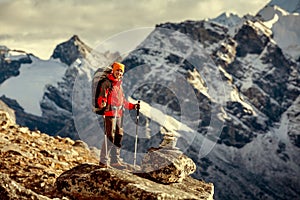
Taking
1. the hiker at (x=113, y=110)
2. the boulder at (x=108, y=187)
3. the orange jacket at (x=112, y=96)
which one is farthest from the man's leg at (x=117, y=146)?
the boulder at (x=108, y=187)

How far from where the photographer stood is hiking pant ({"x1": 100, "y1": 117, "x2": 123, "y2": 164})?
15.1 m

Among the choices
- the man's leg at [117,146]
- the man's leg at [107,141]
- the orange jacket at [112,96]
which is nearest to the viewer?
the orange jacket at [112,96]

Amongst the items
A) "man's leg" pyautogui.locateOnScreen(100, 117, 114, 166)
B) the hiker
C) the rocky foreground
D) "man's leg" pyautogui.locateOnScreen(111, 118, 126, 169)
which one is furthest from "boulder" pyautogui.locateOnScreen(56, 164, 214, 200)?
"man's leg" pyautogui.locateOnScreen(111, 118, 126, 169)

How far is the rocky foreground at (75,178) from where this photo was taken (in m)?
12.2

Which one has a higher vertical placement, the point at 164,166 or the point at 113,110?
the point at 113,110

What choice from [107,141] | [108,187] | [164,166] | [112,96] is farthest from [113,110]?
[108,187]

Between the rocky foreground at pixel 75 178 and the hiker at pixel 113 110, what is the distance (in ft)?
3.11

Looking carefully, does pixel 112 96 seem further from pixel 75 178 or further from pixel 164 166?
pixel 75 178

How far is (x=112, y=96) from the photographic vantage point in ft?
48.0

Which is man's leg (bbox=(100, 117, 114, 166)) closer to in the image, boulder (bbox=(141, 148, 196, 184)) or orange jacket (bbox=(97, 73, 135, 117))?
orange jacket (bbox=(97, 73, 135, 117))

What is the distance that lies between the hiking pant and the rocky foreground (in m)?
0.71

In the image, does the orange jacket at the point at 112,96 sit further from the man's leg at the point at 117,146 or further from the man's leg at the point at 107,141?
the man's leg at the point at 117,146

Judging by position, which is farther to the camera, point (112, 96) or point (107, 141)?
point (107, 141)

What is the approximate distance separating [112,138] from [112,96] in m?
1.59
